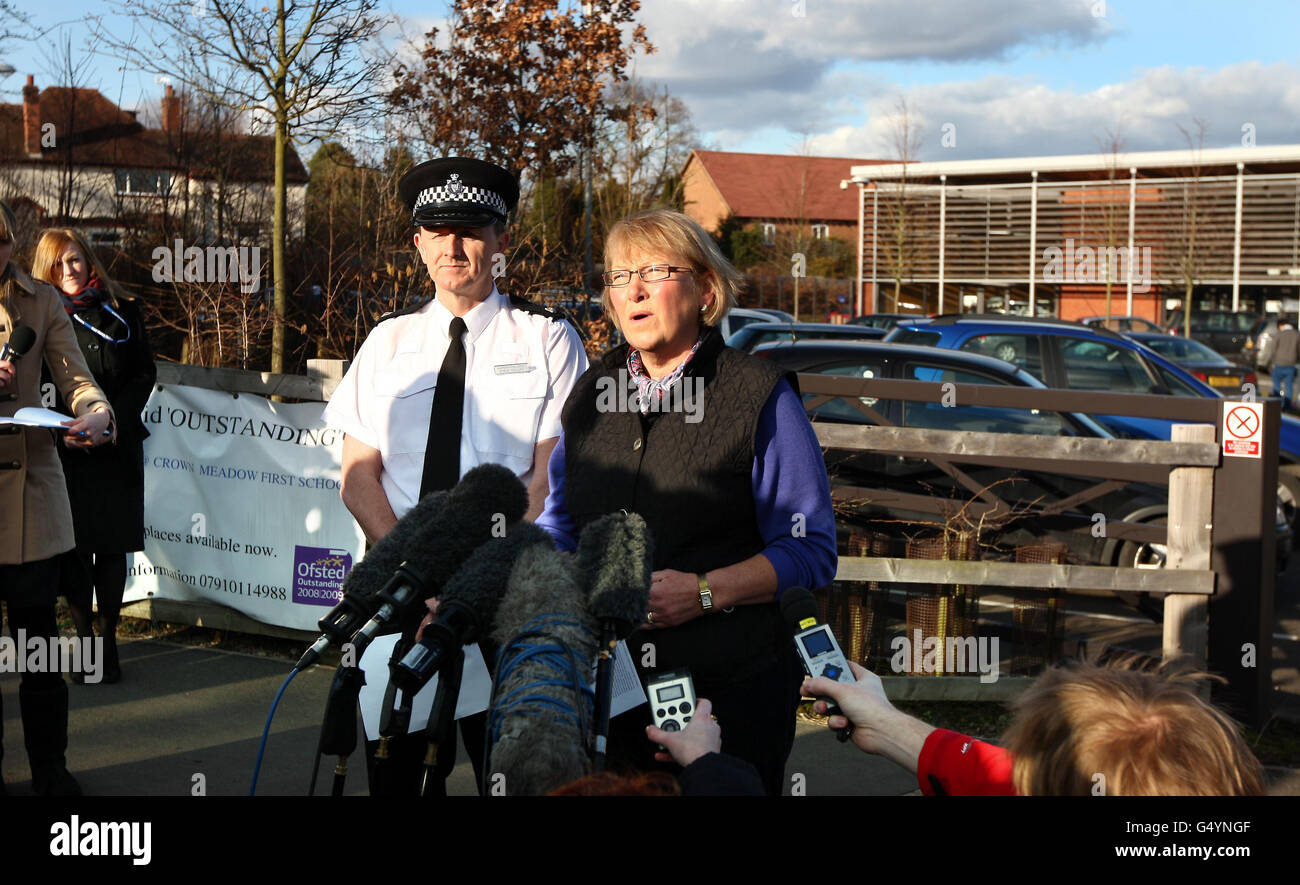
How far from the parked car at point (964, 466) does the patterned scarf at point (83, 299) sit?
162 inches

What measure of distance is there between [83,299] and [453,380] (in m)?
3.50

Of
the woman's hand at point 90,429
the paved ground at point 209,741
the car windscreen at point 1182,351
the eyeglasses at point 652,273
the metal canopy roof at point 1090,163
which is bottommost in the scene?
the paved ground at point 209,741

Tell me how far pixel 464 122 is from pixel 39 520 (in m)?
10.5

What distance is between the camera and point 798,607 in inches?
89.4

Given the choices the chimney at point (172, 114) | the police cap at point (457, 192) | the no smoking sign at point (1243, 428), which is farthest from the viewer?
the chimney at point (172, 114)

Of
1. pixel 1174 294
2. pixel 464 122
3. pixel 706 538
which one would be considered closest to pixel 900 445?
pixel 706 538

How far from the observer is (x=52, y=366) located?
4.46m

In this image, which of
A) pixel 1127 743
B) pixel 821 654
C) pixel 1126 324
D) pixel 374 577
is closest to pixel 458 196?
pixel 374 577

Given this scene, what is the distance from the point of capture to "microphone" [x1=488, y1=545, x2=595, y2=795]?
66.9 inches

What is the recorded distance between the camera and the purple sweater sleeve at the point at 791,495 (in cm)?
275

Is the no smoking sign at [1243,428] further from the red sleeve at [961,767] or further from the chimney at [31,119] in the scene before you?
the chimney at [31,119]

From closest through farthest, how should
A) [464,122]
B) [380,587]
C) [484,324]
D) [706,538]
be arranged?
[380,587], [706,538], [484,324], [464,122]

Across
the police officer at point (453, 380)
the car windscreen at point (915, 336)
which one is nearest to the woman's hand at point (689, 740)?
the police officer at point (453, 380)
